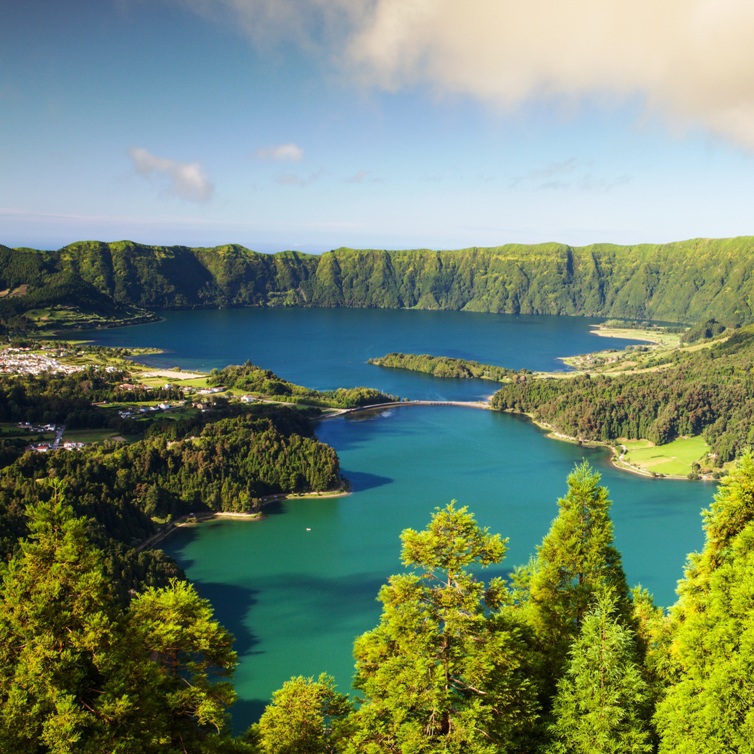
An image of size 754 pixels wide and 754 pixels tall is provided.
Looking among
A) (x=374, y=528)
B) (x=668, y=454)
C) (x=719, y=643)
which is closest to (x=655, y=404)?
(x=668, y=454)

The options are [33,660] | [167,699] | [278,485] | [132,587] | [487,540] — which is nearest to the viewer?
[33,660]

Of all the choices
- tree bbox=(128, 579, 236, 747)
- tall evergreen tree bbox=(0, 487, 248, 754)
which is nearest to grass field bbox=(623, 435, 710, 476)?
tree bbox=(128, 579, 236, 747)

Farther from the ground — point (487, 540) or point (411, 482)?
point (487, 540)

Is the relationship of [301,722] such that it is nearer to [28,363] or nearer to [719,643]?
[719,643]

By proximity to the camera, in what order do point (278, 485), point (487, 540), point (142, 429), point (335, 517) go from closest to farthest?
point (487, 540) → point (335, 517) → point (278, 485) → point (142, 429)

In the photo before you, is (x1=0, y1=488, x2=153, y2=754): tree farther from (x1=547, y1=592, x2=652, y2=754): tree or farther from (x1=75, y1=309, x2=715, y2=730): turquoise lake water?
(x1=75, y1=309, x2=715, y2=730): turquoise lake water

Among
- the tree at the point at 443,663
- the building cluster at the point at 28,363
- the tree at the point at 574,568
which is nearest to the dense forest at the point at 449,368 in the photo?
the building cluster at the point at 28,363

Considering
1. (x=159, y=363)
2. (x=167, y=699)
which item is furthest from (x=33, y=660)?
(x=159, y=363)

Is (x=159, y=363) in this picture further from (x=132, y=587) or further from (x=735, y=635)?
(x=735, y=635)
